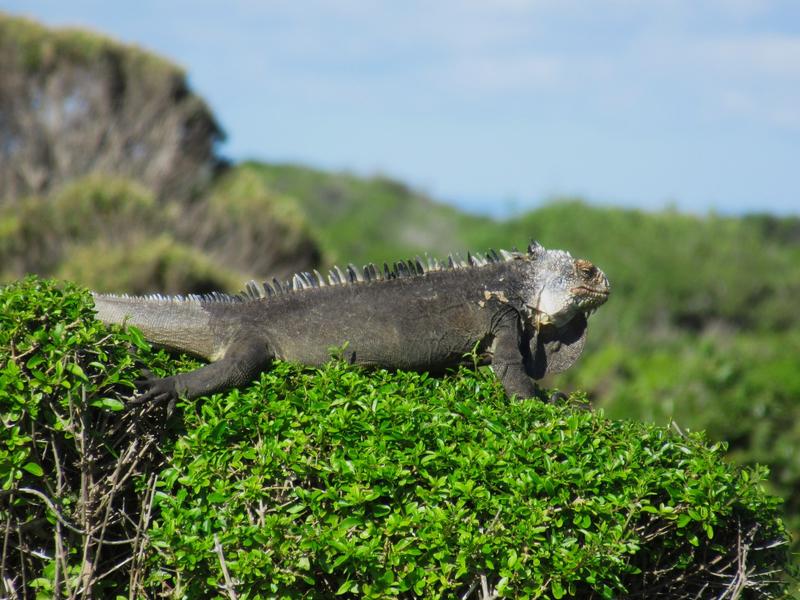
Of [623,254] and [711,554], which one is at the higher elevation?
[711,554]

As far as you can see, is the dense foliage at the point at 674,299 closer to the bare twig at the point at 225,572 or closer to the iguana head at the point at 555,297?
the iguana head at the point at 555,297

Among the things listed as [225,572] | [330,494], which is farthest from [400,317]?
[225,572]

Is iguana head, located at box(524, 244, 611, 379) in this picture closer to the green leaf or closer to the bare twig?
the bare twig

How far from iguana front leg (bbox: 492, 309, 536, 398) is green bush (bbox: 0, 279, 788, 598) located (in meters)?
0.56

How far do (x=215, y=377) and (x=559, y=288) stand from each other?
1.89m

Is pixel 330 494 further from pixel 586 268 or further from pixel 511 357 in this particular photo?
pixel 586 268

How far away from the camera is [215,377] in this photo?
4.45 meters

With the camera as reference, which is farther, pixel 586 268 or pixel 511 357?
pixel 586 268

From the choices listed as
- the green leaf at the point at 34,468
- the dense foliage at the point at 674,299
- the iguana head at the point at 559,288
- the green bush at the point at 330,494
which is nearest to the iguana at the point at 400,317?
the iguana head at the point at 559,288

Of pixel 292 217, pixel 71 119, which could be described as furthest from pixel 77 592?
pixel 71 119

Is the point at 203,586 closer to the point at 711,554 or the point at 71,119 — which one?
the point at 711,554

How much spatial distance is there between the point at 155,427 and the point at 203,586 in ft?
2.37

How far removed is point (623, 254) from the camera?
39.5 meters

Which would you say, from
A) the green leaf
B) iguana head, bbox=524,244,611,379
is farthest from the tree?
the green leaf
